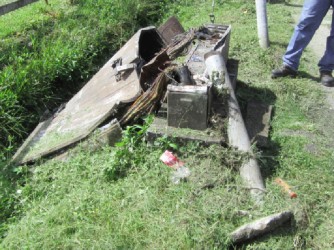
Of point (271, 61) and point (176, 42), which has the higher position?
point (176, 42)

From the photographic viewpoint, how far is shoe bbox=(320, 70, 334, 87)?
5336 millimetres

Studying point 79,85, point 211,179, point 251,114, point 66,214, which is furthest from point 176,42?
point 66,214

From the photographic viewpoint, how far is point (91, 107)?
475cm

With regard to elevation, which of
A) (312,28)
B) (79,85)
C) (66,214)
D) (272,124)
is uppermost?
(312,28)

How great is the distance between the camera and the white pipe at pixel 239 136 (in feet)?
11.2

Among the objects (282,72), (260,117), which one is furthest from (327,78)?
(260,117)

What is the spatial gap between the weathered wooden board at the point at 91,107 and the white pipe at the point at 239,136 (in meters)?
0.92

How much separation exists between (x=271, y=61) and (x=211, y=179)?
3.18 metres

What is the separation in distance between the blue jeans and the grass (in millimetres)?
1005

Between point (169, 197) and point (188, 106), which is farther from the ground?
point (188, 106)

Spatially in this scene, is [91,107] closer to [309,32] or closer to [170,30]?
[170,30]

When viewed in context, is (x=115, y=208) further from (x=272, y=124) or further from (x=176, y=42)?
(x=176, y=42)

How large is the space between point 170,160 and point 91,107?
1584 millimetres

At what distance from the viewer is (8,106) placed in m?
5.11
